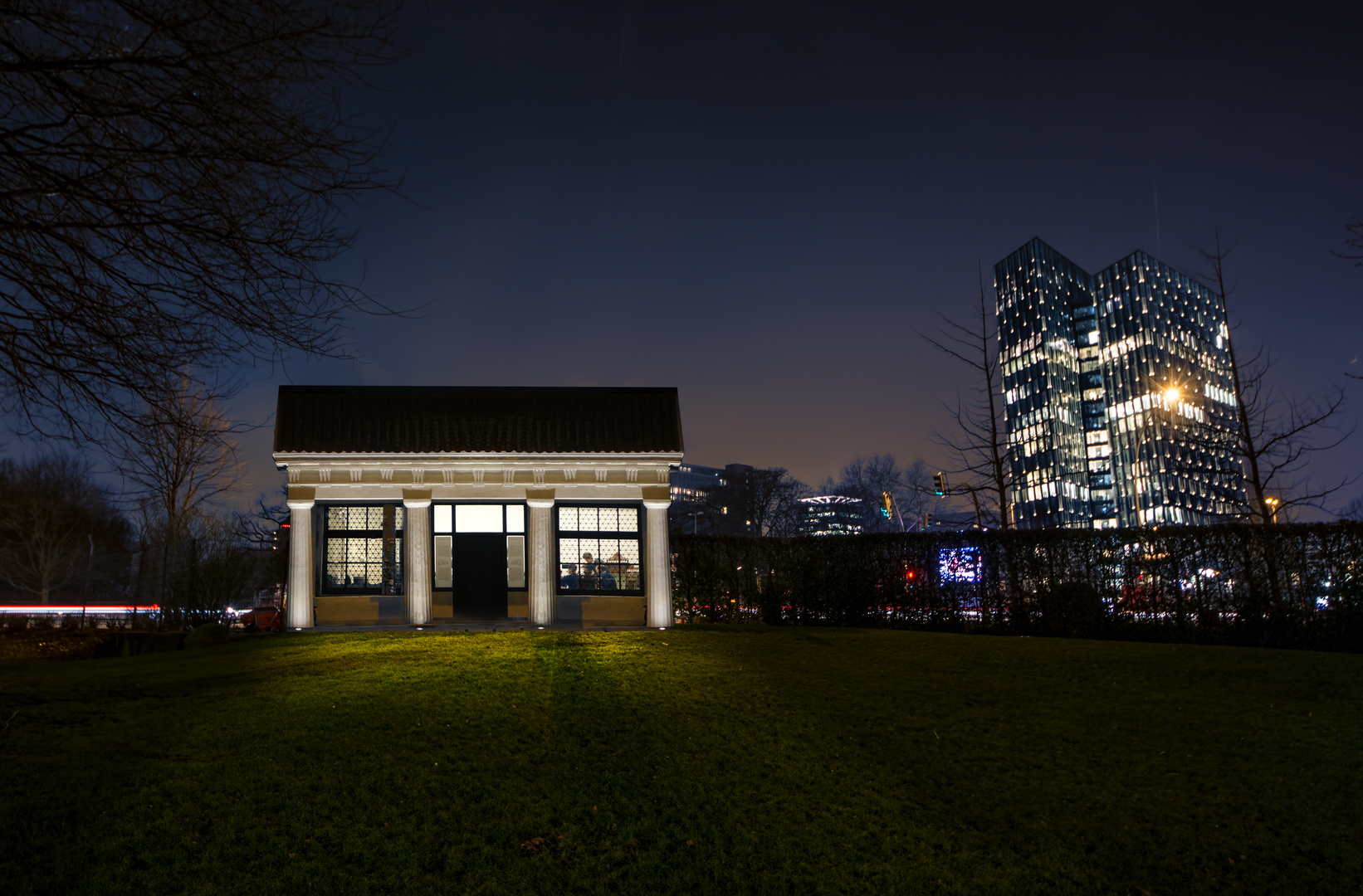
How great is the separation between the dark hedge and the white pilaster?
3.66 metres

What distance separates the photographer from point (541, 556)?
58.0ft

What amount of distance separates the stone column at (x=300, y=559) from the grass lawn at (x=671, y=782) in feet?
17.9

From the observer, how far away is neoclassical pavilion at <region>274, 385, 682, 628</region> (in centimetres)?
1767

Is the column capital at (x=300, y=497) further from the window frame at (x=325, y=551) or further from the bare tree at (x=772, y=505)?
the bare tree at (x=772, y=505)

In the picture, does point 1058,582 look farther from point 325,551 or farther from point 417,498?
point 325,551

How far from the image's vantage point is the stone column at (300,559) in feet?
56.9

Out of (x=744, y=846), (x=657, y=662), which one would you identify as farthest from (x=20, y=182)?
(x=657, y=662)

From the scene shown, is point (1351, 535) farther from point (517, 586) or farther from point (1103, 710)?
point (517, 586)

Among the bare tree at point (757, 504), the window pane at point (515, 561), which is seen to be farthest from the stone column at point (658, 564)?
the bare tree at point (757, 504)

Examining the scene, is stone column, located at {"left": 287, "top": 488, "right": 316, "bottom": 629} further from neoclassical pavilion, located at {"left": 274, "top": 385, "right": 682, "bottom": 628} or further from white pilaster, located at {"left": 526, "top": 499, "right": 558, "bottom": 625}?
white pilaster, located at {"left": 526, "top": 499, "right": 558, "bottom": 625}

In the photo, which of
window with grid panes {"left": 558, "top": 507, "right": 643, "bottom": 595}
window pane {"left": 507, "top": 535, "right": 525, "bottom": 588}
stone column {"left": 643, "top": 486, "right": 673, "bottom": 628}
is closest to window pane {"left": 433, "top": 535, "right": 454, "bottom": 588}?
window pane {"left": 507, "top": 535, "right": 525, "bottom": 588}

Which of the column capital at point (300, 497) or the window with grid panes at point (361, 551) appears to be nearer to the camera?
the column capital at point (300, 497)

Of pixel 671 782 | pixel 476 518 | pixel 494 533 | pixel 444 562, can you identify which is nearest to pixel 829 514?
pixel 494 533

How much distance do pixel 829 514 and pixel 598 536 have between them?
56.9m
